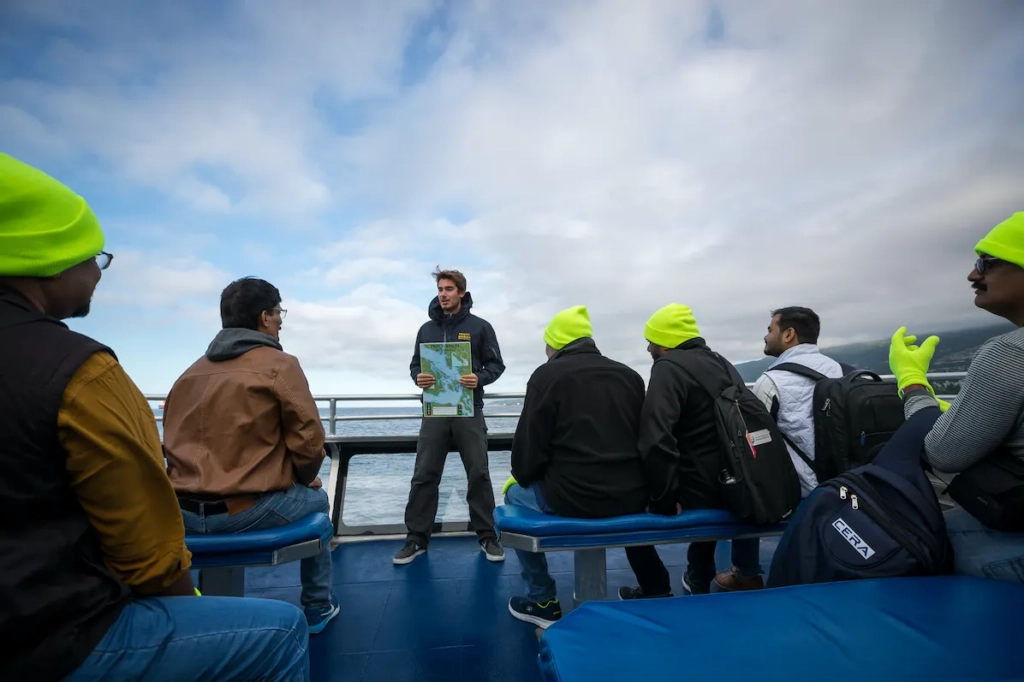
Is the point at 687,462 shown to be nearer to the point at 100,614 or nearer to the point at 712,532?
the point at 712,532

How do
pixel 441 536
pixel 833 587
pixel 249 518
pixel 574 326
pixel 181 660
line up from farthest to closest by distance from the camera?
pixel 441 536 < pixel 574 326 < pixel 249 518 < pixel 833 587 < pixel 181 660

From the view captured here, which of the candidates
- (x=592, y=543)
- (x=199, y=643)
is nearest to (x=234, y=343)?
(x=199, y=643)

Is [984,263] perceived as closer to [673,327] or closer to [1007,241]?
[1007,241]

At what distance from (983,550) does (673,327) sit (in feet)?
4.91

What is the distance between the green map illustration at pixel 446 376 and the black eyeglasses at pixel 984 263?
2688mm

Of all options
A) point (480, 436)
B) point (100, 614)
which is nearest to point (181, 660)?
point (100, 614)

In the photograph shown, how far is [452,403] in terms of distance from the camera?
3605 millimetres

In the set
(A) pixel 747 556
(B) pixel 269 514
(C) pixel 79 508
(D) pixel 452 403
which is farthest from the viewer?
(D) pixel 452 403

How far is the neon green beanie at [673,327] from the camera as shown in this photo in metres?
2.71

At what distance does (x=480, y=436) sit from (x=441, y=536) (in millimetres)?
1125

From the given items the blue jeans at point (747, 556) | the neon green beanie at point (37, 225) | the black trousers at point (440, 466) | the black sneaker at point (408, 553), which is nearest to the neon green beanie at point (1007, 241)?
the blue jeans at point (747, 556)

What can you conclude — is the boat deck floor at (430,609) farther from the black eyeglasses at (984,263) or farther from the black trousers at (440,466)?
the black eyeglasses at (984,263)

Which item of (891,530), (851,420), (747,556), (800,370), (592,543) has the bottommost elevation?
(747,556)

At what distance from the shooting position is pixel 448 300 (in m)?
3.81
